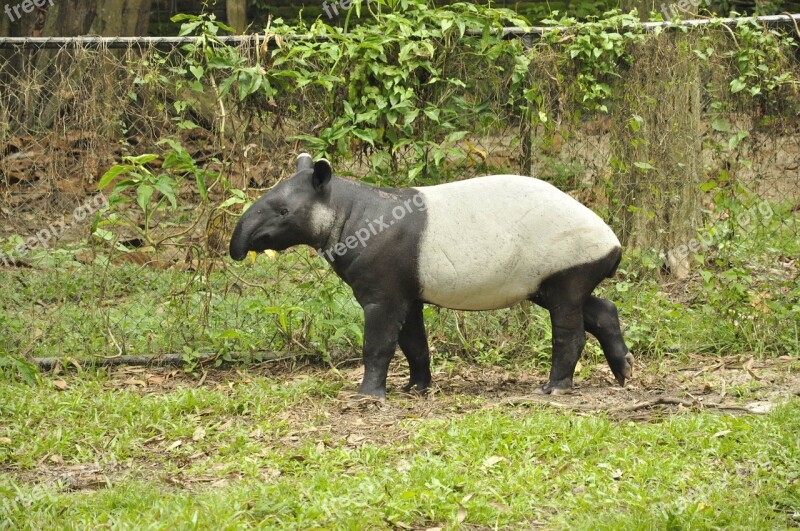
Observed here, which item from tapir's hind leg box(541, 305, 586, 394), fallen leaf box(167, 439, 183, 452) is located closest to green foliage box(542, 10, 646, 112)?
tapir's hind leg box(541, 305, 586, 394)

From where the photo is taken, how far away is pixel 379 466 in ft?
17.1

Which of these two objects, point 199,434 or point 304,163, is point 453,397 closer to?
point 199,434

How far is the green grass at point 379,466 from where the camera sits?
4.54 meters

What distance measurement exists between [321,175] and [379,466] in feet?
6.39

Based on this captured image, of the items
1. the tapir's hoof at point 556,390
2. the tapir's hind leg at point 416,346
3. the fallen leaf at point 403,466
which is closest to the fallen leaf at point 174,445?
the fallen leaf at point 403,466

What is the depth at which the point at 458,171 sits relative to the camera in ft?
25.9

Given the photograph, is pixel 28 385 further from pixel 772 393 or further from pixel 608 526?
pixel 772 393

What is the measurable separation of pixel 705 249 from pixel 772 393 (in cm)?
173

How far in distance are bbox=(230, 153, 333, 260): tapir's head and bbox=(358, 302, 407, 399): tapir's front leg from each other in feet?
1.97

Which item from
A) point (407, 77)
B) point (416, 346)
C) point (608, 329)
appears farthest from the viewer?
point (407, 77)

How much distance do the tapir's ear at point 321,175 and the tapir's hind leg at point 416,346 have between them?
0.98m

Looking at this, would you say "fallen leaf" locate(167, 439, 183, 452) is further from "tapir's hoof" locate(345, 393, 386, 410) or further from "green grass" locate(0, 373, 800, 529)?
"tapir's hoof" locate(345, 393, 386, 410)

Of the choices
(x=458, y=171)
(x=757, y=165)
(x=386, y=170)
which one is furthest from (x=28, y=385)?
(x=757, y=165)

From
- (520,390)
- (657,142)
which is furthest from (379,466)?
(657,142)
